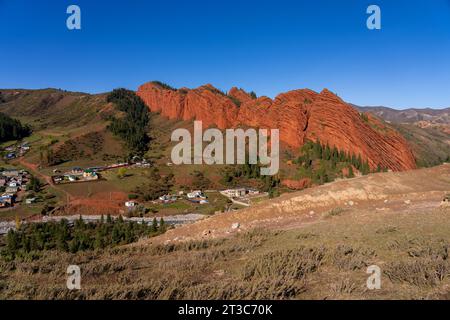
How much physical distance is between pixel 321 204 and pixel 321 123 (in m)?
53.9

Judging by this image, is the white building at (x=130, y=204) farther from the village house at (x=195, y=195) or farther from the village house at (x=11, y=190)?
the village house at (x=11, y=190)

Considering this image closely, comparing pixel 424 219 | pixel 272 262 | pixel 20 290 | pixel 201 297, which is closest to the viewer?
pixel 201 297

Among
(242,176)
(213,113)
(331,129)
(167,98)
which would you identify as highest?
(167,98)

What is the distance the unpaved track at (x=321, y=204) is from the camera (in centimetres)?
1414

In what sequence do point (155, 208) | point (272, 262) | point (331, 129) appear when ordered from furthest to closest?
1. point (331, 129)
2. point (155, 208)
3. point (272, 262)

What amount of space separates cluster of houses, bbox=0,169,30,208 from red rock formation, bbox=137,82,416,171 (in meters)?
51.6

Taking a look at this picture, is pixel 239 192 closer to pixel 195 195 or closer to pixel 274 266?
pixel 195 195

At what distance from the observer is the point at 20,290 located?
18.6ft

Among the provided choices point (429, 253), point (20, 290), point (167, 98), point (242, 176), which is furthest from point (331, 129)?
point (167, 98)

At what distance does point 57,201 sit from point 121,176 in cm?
1456

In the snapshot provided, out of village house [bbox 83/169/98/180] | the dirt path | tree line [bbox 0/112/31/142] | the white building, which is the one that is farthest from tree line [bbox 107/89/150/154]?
→ the white building

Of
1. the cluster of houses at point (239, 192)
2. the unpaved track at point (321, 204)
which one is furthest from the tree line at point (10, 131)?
the unpaved track at point (321, 204)

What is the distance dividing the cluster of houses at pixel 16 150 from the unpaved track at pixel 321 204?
95.1 m
